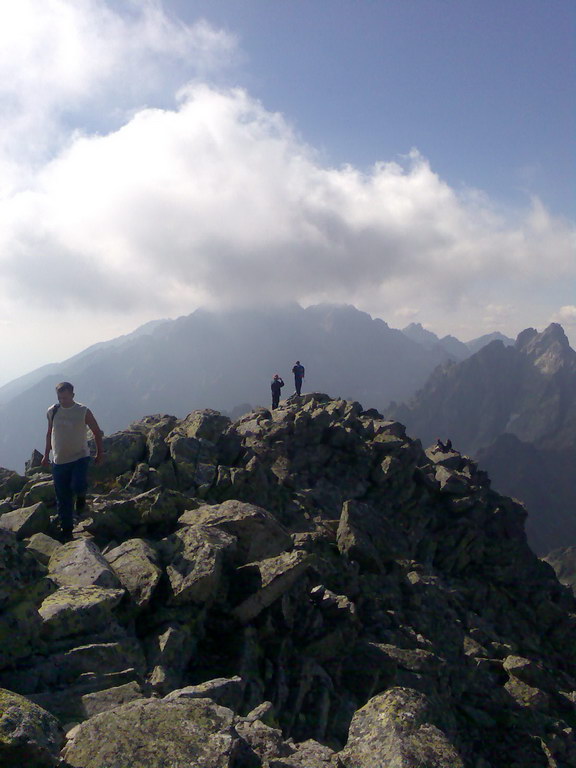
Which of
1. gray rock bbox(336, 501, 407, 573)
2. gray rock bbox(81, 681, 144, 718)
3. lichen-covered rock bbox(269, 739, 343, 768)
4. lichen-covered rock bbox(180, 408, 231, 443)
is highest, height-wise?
lichen-covered rock bbox(180, 408, 231, 443)

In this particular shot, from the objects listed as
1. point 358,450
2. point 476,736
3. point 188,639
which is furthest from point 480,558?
point 188,639

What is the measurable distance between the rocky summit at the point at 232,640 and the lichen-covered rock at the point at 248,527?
7 centimetres

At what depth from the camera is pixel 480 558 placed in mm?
48000

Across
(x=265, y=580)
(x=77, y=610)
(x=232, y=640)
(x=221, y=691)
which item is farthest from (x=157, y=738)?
(x=265, y=580)

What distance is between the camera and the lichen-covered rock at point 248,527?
17.2m

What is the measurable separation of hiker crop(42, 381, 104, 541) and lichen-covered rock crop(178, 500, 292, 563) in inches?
156

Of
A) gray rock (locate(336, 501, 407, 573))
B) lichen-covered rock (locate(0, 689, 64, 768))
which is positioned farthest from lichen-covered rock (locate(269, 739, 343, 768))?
gray rock (locate(336, 501, 407, 573))

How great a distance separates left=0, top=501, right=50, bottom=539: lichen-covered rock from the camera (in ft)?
56.4

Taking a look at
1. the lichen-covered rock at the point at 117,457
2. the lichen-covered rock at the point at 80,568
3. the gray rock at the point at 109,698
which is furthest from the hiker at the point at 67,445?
the lichen-covered rock at the point at 117,457

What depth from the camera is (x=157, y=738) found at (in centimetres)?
727

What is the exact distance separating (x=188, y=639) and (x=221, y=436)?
76.1 ft

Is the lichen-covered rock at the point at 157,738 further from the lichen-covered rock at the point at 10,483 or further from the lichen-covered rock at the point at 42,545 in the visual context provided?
the lichen-covered rock at the point at 10,483

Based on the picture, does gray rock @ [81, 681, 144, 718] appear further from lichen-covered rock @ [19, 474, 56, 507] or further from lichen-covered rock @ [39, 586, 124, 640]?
lichen-covered rock @ [19, 474, 56, 507]

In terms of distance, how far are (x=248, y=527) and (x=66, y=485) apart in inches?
260
